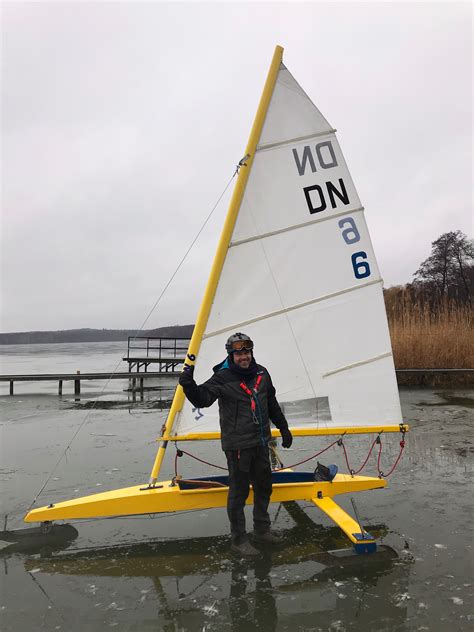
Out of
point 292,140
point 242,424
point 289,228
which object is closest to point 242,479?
point 242,424

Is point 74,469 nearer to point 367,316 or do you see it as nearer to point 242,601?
point 242,601

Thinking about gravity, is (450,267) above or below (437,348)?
above

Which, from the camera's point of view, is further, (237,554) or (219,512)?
(219,512)

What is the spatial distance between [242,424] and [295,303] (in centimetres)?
115

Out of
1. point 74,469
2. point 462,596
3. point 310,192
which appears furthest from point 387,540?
point 74,469

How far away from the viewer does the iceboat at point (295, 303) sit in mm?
3803

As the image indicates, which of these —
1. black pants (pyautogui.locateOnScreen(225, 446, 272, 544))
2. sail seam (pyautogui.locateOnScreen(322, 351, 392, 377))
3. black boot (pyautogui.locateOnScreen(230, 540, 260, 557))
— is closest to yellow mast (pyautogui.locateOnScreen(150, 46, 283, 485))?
black pants (pyautogui.locateOnScreen(225, 446, 272, 544))

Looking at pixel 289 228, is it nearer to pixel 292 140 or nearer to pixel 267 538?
pixel 292 140

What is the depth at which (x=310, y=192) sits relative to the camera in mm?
3965

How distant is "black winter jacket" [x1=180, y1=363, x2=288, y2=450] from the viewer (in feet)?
11.2

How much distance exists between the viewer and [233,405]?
11.4ft

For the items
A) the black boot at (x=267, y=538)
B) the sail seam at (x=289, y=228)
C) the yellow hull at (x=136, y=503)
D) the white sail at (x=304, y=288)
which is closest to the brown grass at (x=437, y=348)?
the white sail at (x=304, y=288)

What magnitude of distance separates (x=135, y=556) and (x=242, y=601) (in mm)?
988

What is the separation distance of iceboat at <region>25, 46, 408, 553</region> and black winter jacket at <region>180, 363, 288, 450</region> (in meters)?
0.32
